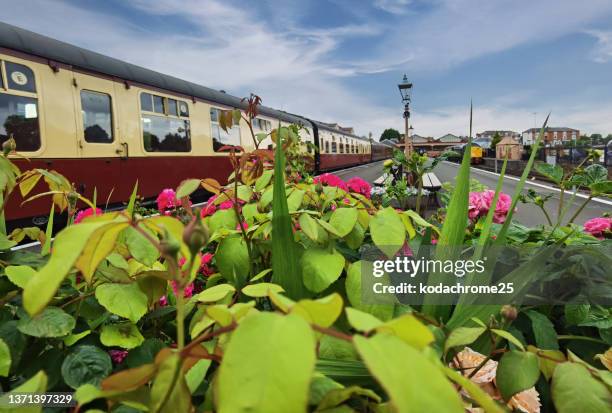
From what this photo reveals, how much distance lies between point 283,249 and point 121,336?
1.01ft

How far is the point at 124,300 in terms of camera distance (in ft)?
2.05

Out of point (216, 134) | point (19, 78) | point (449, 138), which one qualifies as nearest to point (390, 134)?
point (449, 138)

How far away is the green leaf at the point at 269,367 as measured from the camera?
0.89 feet

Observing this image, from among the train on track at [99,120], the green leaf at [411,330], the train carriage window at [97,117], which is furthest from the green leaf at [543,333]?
the train carriage window at [97,117]

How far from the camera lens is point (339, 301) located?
0.34 m

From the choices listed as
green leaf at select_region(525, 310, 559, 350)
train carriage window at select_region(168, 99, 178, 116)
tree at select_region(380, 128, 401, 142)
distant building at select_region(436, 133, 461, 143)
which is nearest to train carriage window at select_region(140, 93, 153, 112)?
train carriage window at select_region(168, 99, 178, 116)

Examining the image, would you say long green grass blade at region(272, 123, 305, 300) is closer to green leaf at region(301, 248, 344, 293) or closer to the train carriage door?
green leaf at region(301, 248, 344, 293)

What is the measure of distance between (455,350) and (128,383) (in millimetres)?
489

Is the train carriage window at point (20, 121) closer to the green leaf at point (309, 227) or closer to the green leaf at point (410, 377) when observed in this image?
the green leaf at point (309, 227)

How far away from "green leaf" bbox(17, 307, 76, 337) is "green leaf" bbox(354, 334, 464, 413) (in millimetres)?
488

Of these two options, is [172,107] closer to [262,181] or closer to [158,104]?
[158,104]

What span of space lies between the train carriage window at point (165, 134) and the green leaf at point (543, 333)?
710 centimetres

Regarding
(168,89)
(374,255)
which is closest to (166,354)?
(374,255)

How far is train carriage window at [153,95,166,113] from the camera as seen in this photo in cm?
713
